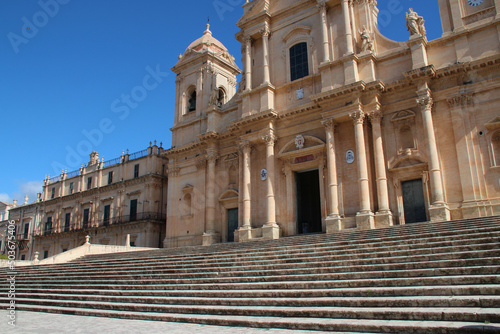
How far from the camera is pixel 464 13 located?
19.9 meters

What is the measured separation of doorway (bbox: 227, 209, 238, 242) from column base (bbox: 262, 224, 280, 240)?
375cm

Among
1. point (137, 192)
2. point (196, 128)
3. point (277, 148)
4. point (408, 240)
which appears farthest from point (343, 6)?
point (137, 192)

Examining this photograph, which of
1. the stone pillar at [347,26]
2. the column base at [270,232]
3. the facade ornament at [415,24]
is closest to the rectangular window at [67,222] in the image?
the column base at [270,232]

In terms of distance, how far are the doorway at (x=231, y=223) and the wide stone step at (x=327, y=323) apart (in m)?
15.5

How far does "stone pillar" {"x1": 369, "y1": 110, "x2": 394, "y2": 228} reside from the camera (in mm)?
19294

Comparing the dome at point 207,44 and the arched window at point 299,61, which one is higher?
the dome at point 207,44

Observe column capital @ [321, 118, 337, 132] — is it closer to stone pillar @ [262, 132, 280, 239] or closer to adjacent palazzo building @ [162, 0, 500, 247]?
adjacent palazzo building @ [162, 0, 500, 247]

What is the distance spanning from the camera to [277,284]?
10.7 metres

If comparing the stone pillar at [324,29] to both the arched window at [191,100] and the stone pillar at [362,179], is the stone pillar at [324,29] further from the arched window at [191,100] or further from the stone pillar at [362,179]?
the arched window at [191,100]

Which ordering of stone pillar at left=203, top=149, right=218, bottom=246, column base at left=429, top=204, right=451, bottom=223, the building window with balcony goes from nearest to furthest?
column base at left=429, top=204, right=451, bottom=223 < stone pillar at left=203, top=149, right=218, bottom=246 < the building window with balcony

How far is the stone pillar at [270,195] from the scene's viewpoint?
22531mm

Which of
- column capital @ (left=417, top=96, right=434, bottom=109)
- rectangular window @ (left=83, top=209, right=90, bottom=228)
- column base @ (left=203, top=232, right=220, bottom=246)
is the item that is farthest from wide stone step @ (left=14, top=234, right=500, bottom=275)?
rectangular window @ (left=83, top=209, right=90, bottom=228)

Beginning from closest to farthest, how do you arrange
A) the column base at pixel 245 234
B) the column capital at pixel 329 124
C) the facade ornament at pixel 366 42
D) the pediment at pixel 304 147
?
the column capital at pixel 329 124 → the facade ornament at pixel 366 42 → the pediment at pixel 304 147 → the column base at pixel 245 234

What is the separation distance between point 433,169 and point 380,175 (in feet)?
7.70
